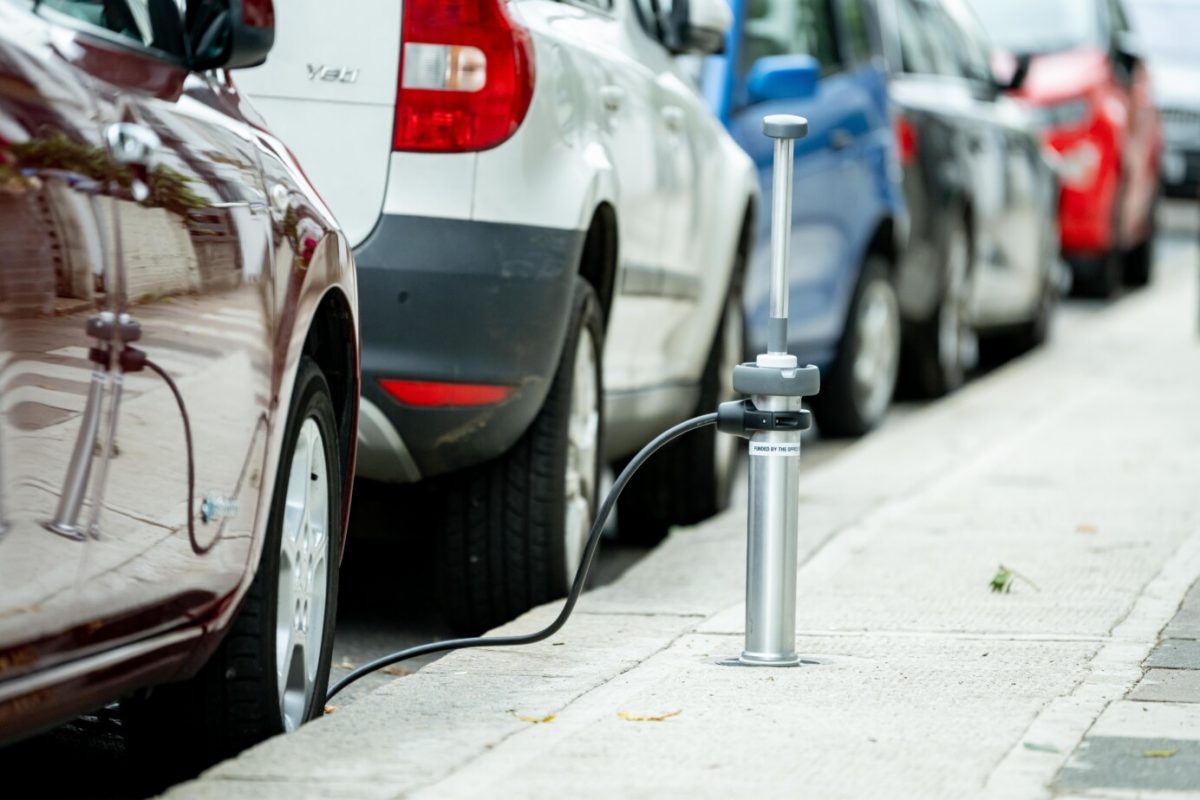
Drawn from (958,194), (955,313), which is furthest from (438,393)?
(955,313)

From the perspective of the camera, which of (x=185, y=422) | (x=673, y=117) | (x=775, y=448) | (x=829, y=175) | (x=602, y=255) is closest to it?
(x=185, y=422)

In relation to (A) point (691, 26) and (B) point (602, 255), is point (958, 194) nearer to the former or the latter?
(A) point (691, 26)

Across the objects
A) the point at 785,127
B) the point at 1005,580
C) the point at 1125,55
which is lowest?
the point at 1005,580

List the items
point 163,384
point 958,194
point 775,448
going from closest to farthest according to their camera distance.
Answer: point 163,384, point 775,448, point 958,194

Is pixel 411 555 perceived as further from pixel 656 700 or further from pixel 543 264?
pixel 656 700

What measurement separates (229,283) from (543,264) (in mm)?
1556

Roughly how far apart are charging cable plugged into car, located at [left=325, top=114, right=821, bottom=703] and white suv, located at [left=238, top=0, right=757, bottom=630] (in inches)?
26.3

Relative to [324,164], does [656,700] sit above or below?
below

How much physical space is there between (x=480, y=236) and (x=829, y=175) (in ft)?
→ 13.8

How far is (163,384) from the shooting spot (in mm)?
3664

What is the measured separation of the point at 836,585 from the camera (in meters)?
6.10

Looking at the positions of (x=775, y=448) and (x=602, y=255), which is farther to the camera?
(x=602, y=255)

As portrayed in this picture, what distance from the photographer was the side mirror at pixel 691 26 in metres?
6.98

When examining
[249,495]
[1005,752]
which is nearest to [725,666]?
[1005,752]
